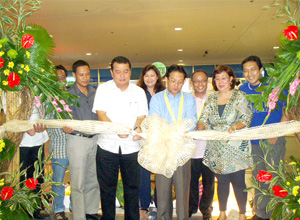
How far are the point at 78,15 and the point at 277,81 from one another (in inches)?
248

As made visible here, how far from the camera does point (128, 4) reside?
6.24 m

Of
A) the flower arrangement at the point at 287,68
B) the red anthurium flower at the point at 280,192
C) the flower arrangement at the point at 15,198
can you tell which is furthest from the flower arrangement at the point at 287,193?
the flower arrangement at the point at 15,198

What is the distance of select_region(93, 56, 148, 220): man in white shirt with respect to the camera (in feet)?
8.42

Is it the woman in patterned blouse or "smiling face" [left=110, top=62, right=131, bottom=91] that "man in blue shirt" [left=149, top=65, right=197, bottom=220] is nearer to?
the woman in patterned blouse

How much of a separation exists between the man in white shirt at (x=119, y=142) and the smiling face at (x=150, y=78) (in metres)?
0.59

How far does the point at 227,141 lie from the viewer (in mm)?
2535

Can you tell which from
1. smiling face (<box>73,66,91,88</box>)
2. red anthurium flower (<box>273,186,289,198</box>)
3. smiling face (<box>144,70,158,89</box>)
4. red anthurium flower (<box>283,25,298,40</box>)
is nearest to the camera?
red anthurium flower (<box>283,25,298,40</box>)

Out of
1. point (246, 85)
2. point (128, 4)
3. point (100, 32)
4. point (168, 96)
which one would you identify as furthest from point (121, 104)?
point (100, 32)

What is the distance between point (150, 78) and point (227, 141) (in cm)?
119

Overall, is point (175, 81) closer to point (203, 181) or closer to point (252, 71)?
point (252, 71)

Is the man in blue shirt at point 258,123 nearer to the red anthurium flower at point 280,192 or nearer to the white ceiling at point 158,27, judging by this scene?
the red anthurium flower at point 280,192

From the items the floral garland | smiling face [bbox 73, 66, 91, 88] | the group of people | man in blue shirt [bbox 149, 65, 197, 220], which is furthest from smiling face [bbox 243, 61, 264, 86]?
the floral garland

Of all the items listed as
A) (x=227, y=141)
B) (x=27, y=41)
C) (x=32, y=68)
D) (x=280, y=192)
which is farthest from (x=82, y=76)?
(x=280, y=192)

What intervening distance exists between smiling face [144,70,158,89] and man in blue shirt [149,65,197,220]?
62 centimetres
